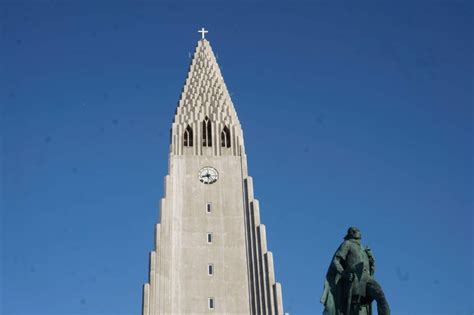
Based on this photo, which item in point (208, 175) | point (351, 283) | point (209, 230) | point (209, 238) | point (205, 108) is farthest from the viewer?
point (205, 108)

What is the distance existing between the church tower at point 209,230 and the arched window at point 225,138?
73mm

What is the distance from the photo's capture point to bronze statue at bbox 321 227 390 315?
44.9 feet

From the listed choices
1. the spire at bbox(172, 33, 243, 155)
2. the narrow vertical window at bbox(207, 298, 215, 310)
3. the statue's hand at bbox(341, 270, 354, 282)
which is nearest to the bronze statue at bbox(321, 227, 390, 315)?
the statue's hand at bbox(341, 270, 354, 282)

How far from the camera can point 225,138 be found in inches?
2192

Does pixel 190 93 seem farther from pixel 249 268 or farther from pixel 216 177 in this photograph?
pixel 249 268

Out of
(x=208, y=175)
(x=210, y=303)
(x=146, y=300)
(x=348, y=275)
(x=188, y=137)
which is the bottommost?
(x=348, y=275)

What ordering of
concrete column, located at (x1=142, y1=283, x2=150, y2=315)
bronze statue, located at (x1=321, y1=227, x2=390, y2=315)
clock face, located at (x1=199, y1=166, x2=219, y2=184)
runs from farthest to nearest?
clock face, located at (x1=199, y1=166, x2=219, y2=184) → concrete column, located at (x1=142, y1=283, x2=150, y2=315) → bronze statue, located at (x1=321, y1=227, x2=390, y2=315)

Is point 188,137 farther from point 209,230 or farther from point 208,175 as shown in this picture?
point 209,230

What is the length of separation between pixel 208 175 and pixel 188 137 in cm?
401

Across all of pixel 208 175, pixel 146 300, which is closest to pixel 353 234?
pixel 146 300

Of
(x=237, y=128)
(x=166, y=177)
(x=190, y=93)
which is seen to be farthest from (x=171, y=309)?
(x=190, y=93)

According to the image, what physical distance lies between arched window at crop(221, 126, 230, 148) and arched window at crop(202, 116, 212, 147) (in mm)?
888

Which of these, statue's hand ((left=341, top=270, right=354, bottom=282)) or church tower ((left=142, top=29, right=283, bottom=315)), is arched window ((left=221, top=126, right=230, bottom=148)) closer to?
church tower ((left=142, top=29, right=283, bottom=315))

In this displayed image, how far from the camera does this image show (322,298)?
547 inches
